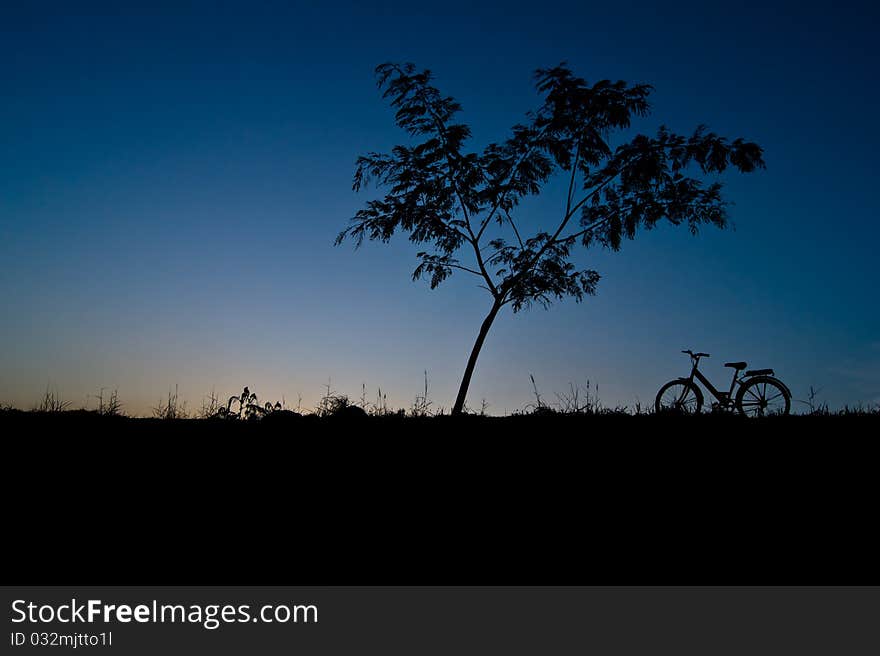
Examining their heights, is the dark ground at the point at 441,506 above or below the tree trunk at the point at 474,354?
below

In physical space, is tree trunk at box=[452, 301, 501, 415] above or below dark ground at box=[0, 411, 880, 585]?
above

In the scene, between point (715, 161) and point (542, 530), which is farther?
point (715, 161)

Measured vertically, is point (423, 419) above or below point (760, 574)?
above

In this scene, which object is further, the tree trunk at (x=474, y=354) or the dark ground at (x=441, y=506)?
the tree trunk at (x=474, y=354)

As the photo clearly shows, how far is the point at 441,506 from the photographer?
17.1ft

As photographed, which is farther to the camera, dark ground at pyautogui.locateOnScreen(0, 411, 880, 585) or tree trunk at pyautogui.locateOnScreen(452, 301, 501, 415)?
tree trunk at pyautogui.locateOnScreen(452, 301, 501, 415)

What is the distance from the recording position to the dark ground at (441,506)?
4266 millimetres

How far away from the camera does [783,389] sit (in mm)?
11836

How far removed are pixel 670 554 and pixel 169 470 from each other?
4.95m

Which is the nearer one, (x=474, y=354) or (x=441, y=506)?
(x=441, y=506)

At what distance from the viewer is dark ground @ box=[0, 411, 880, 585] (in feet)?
14.0

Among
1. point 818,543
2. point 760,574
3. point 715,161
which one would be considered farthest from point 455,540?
point 715,161
